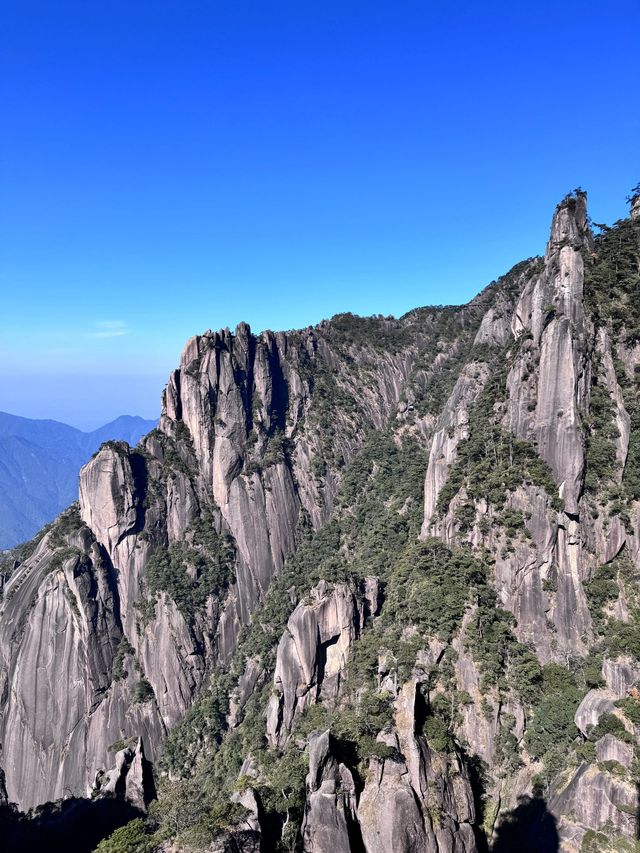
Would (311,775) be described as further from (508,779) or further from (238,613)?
(238,613)

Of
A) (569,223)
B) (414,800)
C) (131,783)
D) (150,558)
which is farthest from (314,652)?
(569,223)

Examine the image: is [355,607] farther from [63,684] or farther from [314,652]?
[63,684]

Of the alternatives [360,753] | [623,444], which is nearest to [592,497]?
[623,444]

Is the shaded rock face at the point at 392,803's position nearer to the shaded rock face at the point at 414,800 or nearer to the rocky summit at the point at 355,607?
the shaded rock face at the point at 414,800

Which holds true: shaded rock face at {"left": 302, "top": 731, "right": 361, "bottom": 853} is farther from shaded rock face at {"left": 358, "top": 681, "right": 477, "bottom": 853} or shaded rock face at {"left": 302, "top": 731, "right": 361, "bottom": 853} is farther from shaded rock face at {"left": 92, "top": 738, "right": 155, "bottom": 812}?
shaded rock face at {"left": 92, "top": 738, "right": 155, "bottom": 812}

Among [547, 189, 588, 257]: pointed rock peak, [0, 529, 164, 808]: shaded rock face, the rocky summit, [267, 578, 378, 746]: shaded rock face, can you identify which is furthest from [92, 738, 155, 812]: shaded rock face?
[547, 189, 588, 257]: pointed rock peak
